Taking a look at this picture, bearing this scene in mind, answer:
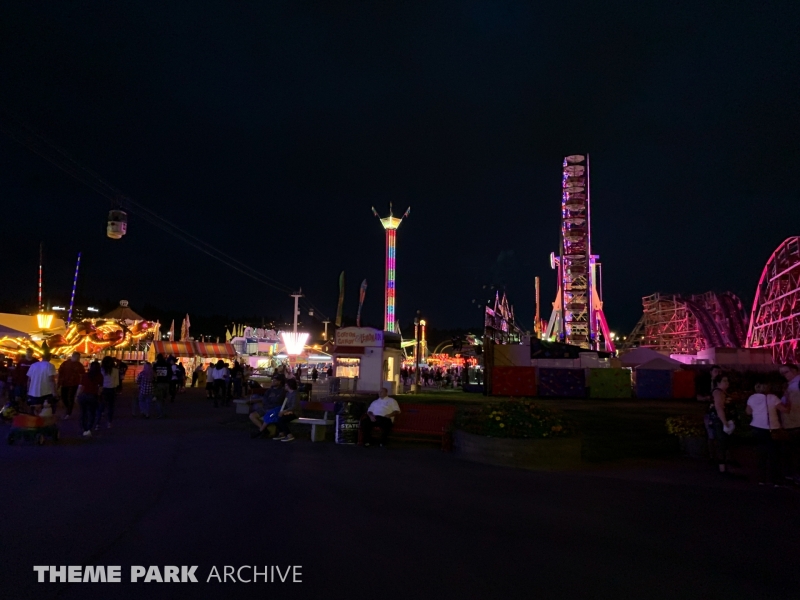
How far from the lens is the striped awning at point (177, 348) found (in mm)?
35772

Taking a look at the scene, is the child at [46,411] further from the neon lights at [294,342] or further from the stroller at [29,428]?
the neon lights at [294,342]

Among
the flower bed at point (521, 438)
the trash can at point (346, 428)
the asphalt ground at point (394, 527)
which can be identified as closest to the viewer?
the asphalt ground at point (394, 527)

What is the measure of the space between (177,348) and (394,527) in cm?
3492

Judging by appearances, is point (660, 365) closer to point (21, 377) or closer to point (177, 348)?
point (177, 348)

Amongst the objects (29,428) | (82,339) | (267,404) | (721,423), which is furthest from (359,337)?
(82,339)

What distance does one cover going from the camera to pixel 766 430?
7.80 metres

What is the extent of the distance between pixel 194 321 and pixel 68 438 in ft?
453

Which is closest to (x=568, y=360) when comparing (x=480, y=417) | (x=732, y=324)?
(x=480, y=417)

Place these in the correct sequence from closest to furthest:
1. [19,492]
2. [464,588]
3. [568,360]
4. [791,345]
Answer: [464,588]
[19,492]
[568,360]
[791,345]

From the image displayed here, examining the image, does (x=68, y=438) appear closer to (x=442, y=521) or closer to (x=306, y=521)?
(x=306, y=521)

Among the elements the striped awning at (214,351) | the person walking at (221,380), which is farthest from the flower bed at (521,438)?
the striped awning at (214,351)

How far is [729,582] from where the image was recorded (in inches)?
171

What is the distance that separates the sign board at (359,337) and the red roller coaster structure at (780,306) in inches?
1932

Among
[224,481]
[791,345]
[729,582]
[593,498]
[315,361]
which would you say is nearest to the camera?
[729,582]
